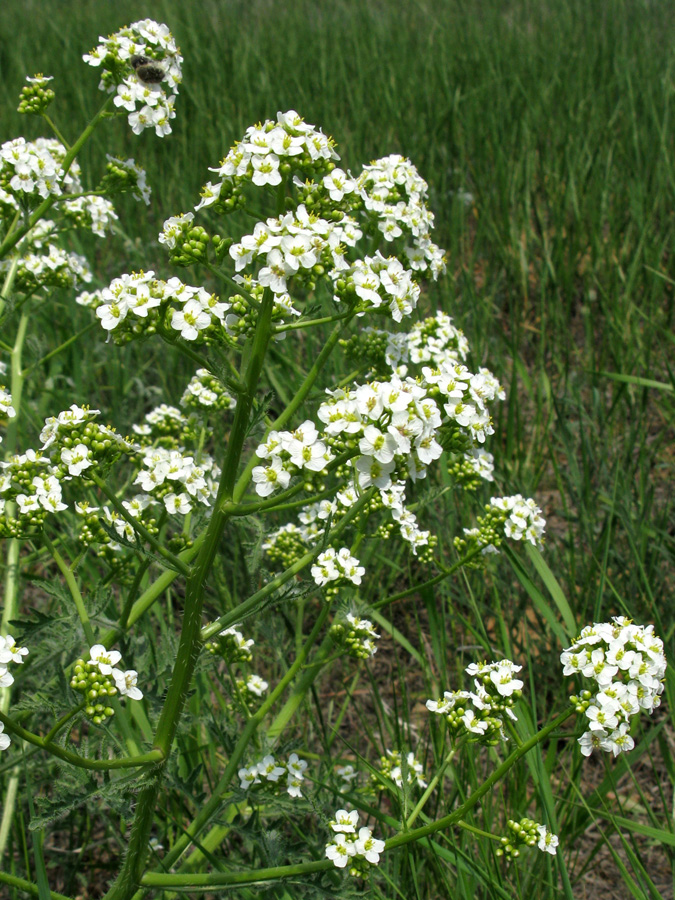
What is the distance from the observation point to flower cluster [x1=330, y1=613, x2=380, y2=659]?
7.89ft

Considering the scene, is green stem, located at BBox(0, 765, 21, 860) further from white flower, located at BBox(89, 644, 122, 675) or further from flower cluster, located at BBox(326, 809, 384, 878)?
flower cluster, located at BBox(326, 809, 384, 878)

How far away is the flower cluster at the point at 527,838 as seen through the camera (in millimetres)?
2029

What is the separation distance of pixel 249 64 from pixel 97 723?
786 cm

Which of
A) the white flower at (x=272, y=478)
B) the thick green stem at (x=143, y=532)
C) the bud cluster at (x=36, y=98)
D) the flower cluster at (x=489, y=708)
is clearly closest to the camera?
→ the thick green stem at (x=143, y=532)

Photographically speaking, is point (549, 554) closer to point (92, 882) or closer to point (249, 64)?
point (92, 882)

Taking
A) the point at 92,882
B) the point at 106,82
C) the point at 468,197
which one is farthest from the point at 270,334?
the point at 468,197

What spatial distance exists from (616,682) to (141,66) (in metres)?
2.40

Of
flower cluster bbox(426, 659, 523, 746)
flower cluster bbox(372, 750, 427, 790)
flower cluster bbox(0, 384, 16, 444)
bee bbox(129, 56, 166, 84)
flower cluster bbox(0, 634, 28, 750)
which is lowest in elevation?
flower cluster bbox(372, 750, 427, 790)

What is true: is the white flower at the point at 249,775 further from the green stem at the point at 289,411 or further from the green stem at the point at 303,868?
the green stem at the point at 289,411

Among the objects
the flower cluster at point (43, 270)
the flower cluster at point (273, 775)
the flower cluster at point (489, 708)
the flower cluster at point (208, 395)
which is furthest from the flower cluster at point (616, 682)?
the flower cluster at point (43, 270)

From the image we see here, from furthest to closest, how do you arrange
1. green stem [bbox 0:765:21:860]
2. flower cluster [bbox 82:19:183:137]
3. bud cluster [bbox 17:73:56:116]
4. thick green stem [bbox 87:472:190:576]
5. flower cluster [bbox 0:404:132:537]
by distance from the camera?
bud cluster [bbox 17:73:56:116] < flower cluster [bbox 82:19:183:137] < green stem [bbox 0:765:21:860] < flower cluster [bbox 0:404:132:537] < thick green stem [bbox 87:472:190:576]

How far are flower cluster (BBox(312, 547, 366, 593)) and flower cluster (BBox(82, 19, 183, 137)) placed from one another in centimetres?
153

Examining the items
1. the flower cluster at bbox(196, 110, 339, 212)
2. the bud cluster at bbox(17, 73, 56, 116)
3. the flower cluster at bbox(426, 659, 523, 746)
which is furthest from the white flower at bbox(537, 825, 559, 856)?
the bud cluster at bbox(17, 73, 56, 116)

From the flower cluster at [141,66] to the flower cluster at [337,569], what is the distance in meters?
1.53
